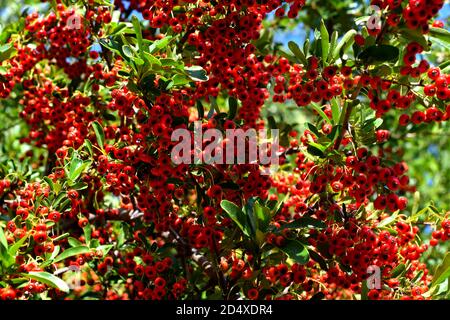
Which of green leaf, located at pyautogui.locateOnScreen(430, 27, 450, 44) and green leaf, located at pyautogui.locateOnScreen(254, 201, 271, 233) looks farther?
green leaf, located at pyautogui.locateOnScreen(254, 201, 271, 233)

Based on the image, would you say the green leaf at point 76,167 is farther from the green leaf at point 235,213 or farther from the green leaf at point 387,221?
the green leaf at point 387,221

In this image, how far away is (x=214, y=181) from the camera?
3648 mm

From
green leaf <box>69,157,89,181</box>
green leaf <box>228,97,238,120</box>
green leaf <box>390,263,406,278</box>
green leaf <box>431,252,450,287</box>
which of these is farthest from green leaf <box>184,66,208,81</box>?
green leaf <box>431,252,450,287</box>

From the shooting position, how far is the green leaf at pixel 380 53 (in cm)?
293

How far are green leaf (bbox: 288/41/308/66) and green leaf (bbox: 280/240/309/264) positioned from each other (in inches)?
42.9

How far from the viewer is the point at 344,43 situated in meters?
3.27

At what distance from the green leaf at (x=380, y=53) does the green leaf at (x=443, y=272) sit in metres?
1.30

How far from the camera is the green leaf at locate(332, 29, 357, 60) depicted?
3224 mm

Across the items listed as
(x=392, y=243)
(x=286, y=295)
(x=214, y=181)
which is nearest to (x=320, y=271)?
(x=286, y=295)

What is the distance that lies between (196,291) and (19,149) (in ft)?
9.37

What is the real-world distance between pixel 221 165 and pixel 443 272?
5.08 feet

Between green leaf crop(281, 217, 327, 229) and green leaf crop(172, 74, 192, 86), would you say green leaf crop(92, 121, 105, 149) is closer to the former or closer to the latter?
green leaf crop(172, 74, 192, 86)

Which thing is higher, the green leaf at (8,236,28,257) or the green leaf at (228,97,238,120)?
the green leaf at (228,97,238,120)

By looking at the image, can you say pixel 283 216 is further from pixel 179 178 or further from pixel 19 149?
pixel 19 149
